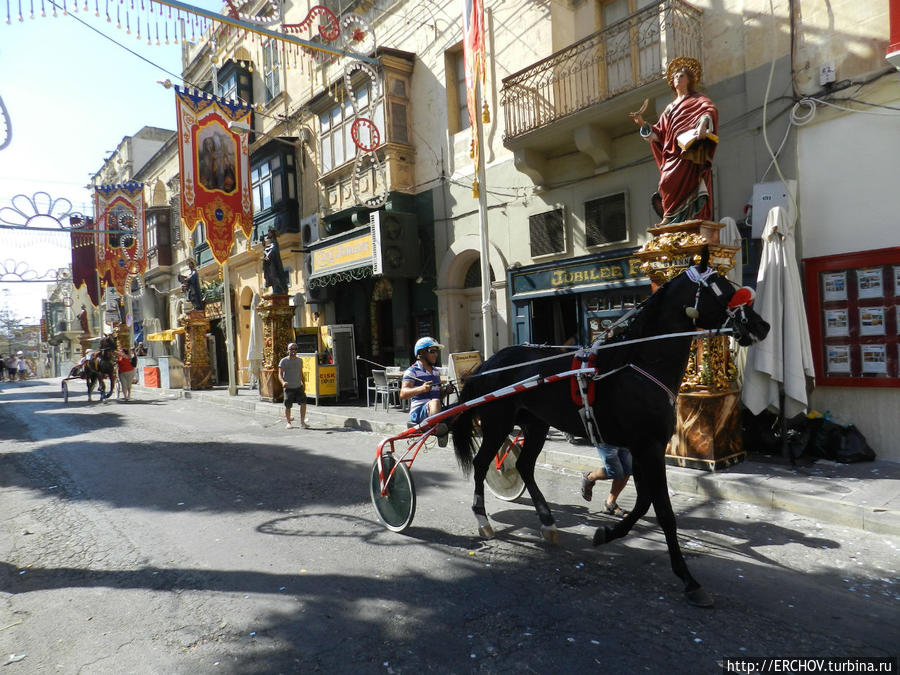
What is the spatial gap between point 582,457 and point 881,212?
5.04 m

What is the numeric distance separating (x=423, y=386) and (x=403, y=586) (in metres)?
2.31

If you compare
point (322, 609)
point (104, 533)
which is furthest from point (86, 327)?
point (322, 609)

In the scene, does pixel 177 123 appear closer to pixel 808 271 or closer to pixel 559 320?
pixel 559 320

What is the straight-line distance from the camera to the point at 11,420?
15.4 metres

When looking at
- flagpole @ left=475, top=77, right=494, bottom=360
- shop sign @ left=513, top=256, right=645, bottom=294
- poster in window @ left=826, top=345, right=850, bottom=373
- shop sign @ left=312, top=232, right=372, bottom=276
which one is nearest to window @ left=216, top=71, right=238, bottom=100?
shop sign @ left=312, top=232, right=372, bottom=276

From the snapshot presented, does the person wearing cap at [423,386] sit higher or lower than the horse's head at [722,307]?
lower

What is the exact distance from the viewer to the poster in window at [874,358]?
7.21 meters

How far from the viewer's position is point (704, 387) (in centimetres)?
698

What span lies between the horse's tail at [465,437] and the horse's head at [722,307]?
7.64 feet

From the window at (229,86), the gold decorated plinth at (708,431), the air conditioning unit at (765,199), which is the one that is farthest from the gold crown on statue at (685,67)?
the window at (229,86)

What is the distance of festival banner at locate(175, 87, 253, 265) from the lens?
15758mm

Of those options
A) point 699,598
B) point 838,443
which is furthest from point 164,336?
point 699,598

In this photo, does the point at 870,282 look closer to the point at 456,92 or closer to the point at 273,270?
the point at 456,92

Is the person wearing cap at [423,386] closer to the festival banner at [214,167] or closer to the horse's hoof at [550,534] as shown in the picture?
the horse's hoof at [550,534]
